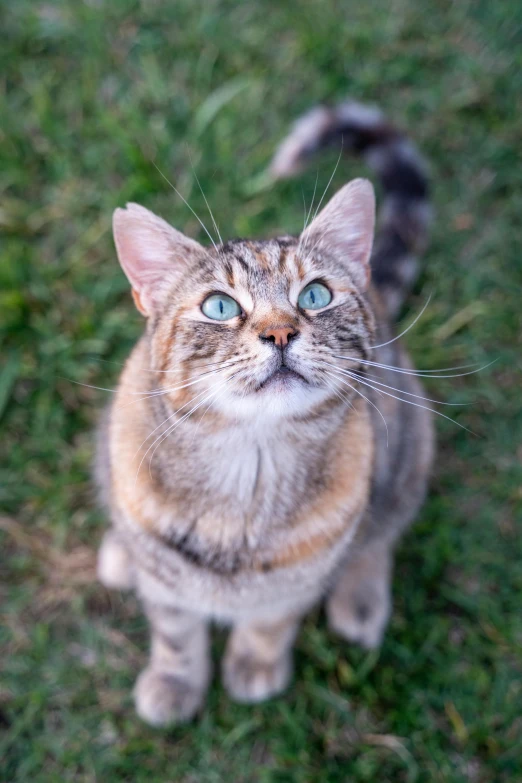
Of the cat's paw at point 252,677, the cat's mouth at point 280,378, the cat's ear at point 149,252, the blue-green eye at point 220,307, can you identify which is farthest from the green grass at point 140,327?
the cat's mouth at point 280,378

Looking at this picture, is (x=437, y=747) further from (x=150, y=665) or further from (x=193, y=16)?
(x=193, y=16)

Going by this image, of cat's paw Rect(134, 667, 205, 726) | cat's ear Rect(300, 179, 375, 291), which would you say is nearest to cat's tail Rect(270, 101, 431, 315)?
cat's ear Rect(300, 179, 375, 291)

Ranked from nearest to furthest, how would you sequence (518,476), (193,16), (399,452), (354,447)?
(354,447)
(399,452)
(518,476)
(193,16)

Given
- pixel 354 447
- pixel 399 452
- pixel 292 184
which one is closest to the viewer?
pixel 354 447

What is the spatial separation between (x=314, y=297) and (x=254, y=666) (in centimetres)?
140

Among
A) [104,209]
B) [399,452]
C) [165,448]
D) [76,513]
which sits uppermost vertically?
[104,209]

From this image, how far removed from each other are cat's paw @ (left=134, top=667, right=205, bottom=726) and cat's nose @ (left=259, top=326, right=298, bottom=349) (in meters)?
1.42

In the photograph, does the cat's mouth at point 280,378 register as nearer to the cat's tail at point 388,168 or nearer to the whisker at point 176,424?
the whisker at point 176,424

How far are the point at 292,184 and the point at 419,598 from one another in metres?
1.76

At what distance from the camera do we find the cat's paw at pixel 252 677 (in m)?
2.41

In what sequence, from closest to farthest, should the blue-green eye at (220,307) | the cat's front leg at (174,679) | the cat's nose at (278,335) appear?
the cat's nose at (278,335), the blue-green eye at (220,307), the cat's front leg at (174,679)

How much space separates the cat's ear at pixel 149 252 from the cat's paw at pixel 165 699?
1.37 m

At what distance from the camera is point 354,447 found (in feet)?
6.07

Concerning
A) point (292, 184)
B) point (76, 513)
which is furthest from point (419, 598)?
point (292, 184)
